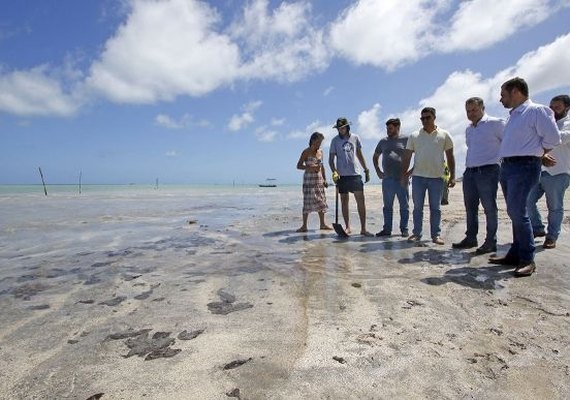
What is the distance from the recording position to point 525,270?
12.4 ft

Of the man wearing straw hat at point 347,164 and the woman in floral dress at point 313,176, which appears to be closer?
the man wearing straw hat at point 347,164

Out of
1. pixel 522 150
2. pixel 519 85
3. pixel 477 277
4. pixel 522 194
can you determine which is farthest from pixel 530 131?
pixel 477 277

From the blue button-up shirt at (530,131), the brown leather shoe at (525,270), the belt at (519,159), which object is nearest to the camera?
the brown leather shoe at (525,270)

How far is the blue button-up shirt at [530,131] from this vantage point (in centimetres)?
394

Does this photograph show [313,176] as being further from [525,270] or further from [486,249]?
[525,270]

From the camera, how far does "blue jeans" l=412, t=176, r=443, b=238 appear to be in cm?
594

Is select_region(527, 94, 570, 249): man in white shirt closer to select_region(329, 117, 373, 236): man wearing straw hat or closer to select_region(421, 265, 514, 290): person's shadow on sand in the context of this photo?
select_region(421, 265, 514, 290): person's shadow on sand

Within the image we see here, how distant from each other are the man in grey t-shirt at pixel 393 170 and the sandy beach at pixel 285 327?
1.71 meters

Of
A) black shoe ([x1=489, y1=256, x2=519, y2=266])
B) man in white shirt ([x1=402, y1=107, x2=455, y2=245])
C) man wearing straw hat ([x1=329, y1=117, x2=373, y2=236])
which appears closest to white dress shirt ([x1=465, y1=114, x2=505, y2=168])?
man in white shirt ([x1=402, y1=107, x2=455, y2=245])

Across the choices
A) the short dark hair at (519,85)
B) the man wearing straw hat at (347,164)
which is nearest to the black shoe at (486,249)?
the short dark hair at (519,85)

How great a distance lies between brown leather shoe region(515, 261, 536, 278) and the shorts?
3.41 metres

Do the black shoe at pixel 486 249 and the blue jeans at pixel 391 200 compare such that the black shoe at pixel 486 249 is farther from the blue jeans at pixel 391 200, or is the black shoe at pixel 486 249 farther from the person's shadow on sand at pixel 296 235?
the person's shadow on sand at pixel 296 235

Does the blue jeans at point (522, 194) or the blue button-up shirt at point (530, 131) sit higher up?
the blue button-up shirt at point (530, 131)

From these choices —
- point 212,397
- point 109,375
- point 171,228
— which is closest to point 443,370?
point 212,397
